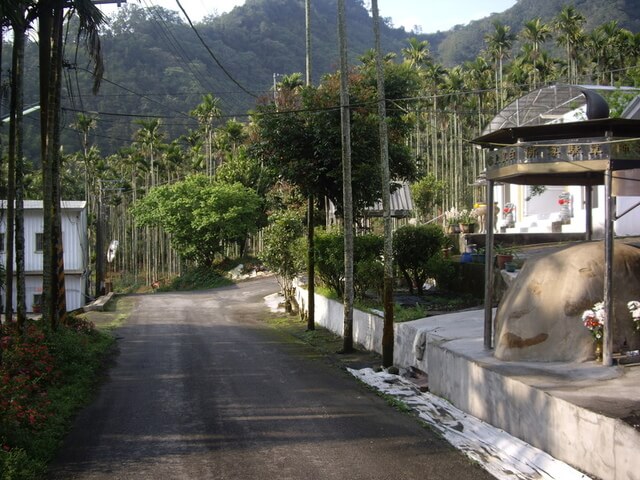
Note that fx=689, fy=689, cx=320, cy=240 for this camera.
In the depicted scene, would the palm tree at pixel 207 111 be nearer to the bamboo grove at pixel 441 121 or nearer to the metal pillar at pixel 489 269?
the bamboo grove at pixel 441 121

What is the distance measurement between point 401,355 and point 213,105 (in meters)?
50.0

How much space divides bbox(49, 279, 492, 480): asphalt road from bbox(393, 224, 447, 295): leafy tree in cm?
591

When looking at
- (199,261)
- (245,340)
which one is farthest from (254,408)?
(199,261)

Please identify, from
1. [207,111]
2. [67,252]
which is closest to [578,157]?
[67,252]

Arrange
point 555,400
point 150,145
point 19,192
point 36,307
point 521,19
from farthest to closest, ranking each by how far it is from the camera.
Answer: point 521,19, point 150,145, point 36,307, point 19,192, point 555,400

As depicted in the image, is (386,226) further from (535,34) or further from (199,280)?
(535,34)

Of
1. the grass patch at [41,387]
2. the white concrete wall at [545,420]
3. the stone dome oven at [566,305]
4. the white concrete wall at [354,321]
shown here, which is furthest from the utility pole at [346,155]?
the stone dome oven at [566,305]

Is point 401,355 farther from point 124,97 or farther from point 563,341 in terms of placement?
point 124,97

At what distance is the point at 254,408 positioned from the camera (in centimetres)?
1036

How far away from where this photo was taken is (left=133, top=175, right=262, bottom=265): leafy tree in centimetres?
5069

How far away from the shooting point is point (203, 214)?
2005 inches

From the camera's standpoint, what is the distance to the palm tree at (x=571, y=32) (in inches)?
1877

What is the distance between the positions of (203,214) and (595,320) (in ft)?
145

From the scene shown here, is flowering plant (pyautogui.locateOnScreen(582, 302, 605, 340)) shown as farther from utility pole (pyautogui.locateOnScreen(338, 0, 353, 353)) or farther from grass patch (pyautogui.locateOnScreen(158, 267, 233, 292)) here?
grass patch (pyautogui.locateOnScreen(158, 267, 233, 292))
